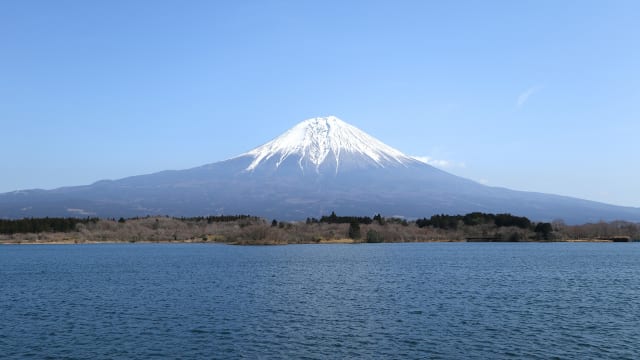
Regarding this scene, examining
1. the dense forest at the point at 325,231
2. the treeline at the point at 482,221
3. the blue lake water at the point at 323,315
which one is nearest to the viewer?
the blue lake water at the point at 323,315

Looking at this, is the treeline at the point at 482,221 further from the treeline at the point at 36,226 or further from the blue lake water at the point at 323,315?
the blue lake water at the point at 323,315

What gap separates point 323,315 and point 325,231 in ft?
442

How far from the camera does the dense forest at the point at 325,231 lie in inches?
6565

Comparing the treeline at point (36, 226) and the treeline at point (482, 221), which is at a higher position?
the treeline at point (482, 221)

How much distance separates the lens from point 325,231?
171625 mm

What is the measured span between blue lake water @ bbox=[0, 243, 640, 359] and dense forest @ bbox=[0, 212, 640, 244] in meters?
101

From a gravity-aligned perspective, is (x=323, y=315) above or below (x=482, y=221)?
below

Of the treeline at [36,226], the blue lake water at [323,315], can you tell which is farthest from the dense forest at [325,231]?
the blue lake water at [323,315]

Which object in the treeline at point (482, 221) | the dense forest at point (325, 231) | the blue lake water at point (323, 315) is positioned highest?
the treeline at point (482, 221)

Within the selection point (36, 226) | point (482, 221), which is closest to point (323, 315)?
point (482, 221)

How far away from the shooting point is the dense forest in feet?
547

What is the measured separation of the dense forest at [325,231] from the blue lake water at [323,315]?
332 ft

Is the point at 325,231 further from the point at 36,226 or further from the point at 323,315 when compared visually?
the point at 323,315

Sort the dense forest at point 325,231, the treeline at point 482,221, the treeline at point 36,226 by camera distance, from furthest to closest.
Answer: the treeline at point 482,221
the treeline at point 36,226
the dense forest at point 325,231
